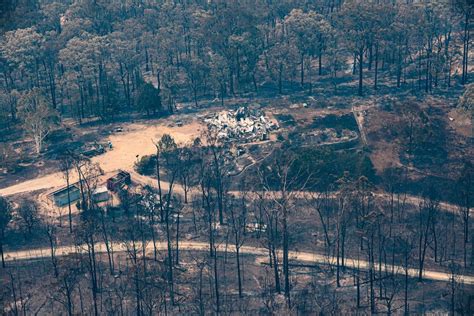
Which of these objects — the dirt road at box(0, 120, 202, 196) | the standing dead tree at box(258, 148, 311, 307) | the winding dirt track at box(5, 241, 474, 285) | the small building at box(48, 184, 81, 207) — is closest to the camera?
the winding dirt track at box(5, 241, 474, 285)

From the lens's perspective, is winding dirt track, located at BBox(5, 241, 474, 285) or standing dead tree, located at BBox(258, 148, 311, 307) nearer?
winding dirt track, located at BBox(5, 241, 474, 285)

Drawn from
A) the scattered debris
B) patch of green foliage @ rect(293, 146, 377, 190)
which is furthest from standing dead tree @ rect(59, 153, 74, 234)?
patch of green foliage @ rect(293, 146, 377, 190)

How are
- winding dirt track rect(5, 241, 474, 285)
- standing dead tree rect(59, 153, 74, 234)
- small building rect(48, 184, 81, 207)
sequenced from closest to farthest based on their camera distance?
1. winding dirt track rect(5, 241, 474, 285)
2. standing dead tree rect(59, 153, 74, 234)
3. small building rect(48, 184, 81, 207)

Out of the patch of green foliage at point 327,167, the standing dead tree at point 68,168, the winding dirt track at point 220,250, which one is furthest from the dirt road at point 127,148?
the patch of green foliage at point 327,167

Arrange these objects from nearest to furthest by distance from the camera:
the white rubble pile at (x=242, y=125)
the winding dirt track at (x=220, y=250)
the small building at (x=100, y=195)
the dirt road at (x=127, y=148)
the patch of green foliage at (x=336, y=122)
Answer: the winding dirt track at (x=220, y=250) → the small building at (x=100, y=195) → the dirt road at (x=127, y=148) → the white rubble pile at (x=242, y=125) → the patch of green foliage at (x=336, y=122)

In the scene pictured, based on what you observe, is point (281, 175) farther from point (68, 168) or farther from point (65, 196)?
point (68, 168)

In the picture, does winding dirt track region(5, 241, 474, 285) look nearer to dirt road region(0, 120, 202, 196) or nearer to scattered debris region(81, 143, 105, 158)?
dirt road region(0, 120, 202, 196)

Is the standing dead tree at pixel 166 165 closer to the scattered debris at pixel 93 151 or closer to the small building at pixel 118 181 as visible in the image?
the small building at pixel 118 181

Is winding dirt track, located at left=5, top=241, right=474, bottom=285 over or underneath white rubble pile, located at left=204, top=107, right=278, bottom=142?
underneath
